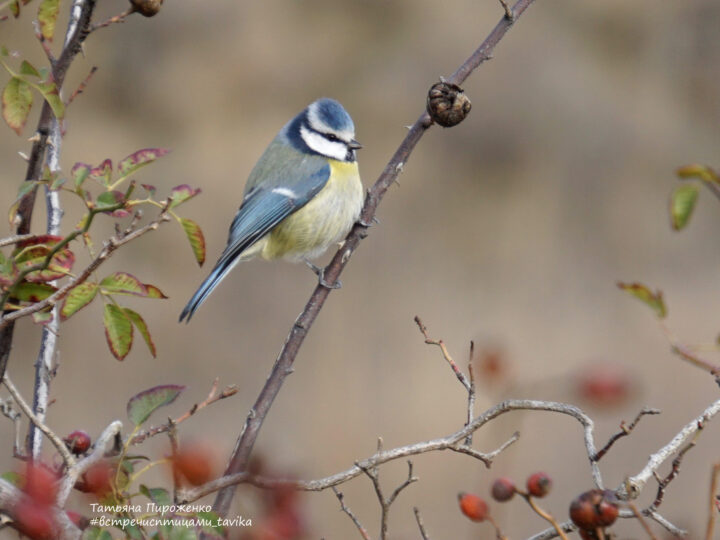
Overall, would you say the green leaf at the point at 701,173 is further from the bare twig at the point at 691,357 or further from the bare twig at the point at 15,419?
the bare twig at the point at 15,419

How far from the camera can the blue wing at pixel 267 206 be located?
241cm

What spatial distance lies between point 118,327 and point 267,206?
4.79ft

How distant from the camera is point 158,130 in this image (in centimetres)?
438

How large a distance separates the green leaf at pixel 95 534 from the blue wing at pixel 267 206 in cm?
158

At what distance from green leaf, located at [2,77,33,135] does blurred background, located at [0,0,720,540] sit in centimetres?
310

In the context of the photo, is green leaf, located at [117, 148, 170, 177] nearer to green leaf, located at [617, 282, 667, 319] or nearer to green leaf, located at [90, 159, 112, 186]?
green leaf, located at [90, 159, 112, 186]

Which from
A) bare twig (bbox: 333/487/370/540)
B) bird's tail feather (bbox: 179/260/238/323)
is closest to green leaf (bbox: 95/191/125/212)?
bare twig (bbox: 333/487/370/540)

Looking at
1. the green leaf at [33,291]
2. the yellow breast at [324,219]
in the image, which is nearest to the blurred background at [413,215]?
the yellow breast at [324,219]

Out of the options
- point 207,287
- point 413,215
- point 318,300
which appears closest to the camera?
point 318,300

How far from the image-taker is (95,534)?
2.66 ft

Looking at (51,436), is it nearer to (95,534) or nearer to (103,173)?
(95,534)

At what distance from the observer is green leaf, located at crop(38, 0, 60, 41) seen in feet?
3.44

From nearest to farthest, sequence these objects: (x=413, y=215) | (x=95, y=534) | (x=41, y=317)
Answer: (x=95, y=534) < (x=41, y=317) < (x=413, y=215)

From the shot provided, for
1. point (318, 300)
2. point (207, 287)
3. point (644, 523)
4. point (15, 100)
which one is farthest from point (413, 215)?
point (644, 523)
